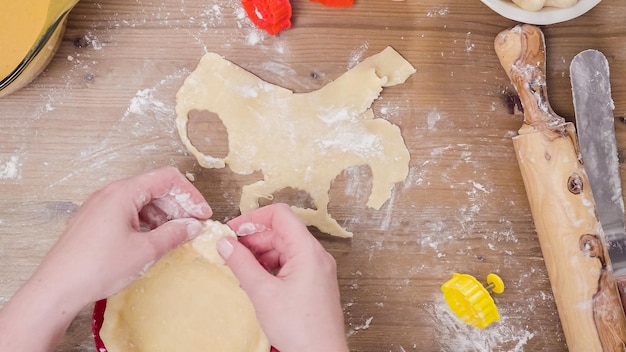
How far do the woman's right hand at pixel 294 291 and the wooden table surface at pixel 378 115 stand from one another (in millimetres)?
182

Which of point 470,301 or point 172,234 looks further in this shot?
point 470,301

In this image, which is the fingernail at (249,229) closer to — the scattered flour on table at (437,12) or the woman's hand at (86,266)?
the woman's hand at (86,266)

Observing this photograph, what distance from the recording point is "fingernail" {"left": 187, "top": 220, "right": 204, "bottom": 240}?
3.24 feet

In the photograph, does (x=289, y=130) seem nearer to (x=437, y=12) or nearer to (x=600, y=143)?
(x=437, y=12)

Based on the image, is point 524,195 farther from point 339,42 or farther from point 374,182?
point 339,42

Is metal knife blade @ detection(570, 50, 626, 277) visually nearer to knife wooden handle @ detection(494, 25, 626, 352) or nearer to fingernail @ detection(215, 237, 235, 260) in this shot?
knife wooden handle @ detection(494, 25, 626, 352)

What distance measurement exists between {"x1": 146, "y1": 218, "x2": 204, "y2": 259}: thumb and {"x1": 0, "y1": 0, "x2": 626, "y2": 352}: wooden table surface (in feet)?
0.41

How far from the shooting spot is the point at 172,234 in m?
0.96

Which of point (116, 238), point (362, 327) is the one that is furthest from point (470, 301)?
point (116, 238)

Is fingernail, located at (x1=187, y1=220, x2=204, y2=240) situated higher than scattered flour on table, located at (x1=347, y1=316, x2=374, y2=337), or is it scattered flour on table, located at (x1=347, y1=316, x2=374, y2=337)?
fingernail, located at (x1=187, y1=220, x2=204, y2=240)

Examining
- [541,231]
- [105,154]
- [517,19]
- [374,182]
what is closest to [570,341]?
[541,231]

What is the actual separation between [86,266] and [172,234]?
0.43 ft

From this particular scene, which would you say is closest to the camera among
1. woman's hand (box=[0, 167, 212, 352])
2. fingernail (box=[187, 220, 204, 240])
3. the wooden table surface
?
woman's hand (box=[0, 167, 212, 352])

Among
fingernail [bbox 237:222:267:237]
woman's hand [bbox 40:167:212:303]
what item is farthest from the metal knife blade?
woman's hand [bbox 40:167:212:303]
